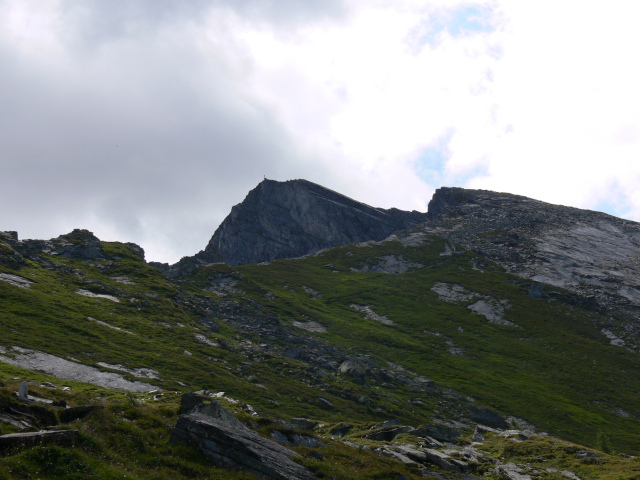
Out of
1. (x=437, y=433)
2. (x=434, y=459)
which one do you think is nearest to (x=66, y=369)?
(x=437, y=433)

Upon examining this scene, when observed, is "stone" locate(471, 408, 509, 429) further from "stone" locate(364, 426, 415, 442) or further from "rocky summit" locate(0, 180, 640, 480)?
"stone" locate(364, 426, 415, 442)

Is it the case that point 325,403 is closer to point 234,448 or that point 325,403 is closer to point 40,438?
point 234,448

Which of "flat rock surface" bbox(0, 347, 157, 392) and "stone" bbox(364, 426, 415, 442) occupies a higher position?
"stone" bbox(364, 426, 415, 442)

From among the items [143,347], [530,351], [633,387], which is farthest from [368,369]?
[633,387]

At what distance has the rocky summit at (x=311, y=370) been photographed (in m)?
25.6

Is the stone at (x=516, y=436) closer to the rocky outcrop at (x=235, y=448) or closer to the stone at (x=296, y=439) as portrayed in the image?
the stone at (x=296, y=439)

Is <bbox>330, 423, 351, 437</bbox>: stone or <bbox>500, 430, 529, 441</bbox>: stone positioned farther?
<bbox>500, 430, 529, 441</bbox>: stone

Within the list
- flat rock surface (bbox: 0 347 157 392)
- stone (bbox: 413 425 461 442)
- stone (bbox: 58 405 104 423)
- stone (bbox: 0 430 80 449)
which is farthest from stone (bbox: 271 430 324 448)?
flat rock surface (bbox: 0 347 157 392)

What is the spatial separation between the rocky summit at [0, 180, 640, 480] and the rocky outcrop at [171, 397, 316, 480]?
0.34 ft

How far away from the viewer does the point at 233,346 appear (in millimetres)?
104562

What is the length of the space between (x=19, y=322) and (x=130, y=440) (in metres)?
70.2

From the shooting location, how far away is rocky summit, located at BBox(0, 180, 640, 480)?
83.9ft

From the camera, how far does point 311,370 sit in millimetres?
96812

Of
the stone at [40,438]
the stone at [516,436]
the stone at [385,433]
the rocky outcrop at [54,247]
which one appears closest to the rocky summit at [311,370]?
the stone at [40,438]
